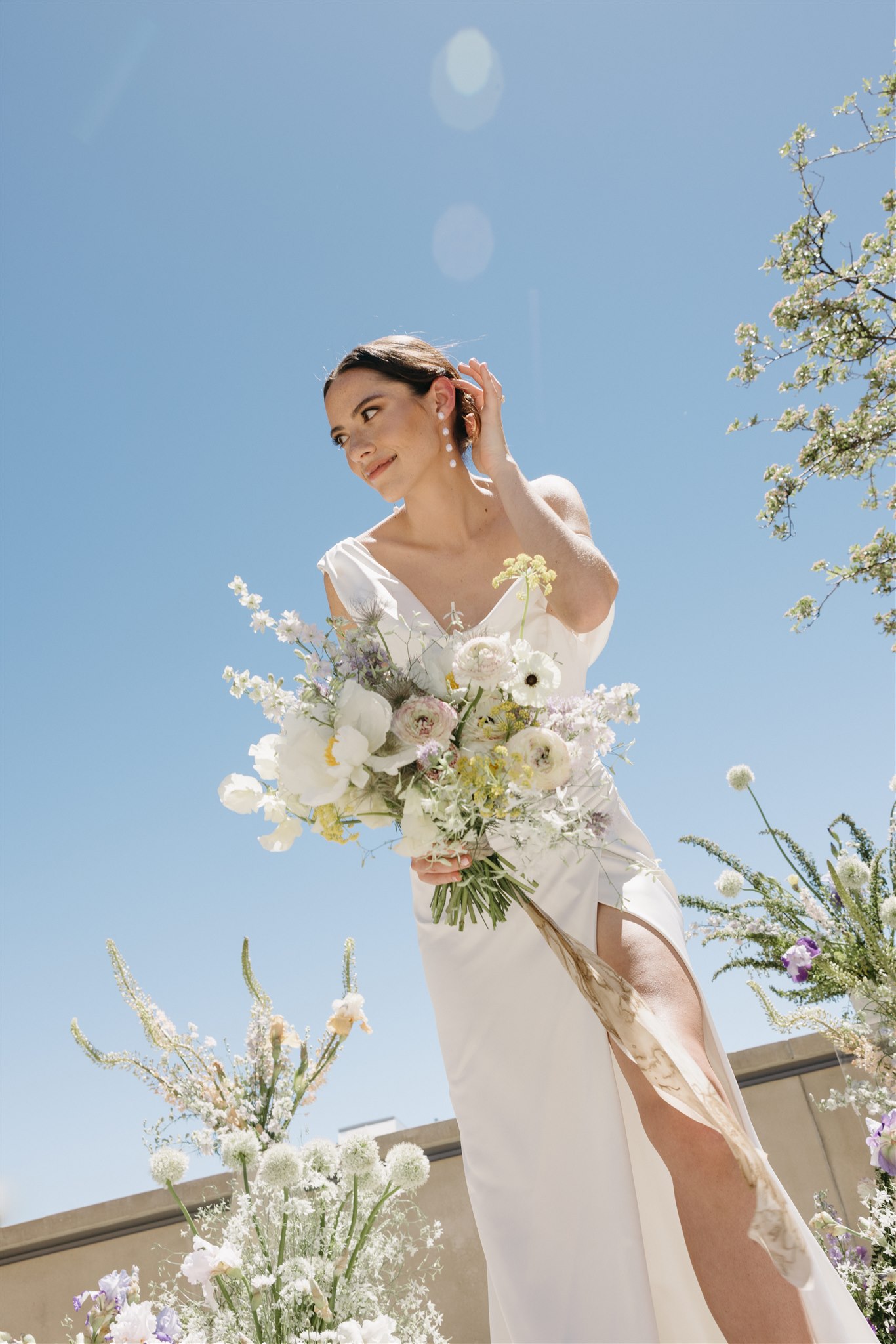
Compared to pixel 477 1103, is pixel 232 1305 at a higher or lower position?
lower

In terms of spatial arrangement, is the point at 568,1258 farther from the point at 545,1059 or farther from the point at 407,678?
the point at 407,678

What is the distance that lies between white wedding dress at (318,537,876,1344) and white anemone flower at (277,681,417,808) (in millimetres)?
324

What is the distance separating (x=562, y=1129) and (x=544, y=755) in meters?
0.99

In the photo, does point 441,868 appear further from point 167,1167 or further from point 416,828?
point 167,1167

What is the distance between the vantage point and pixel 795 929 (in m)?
3.71

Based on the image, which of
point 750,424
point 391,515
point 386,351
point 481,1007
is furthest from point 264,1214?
point 750,424

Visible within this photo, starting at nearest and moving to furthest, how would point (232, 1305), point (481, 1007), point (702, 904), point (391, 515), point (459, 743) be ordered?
point (459, 743) → point (232, 1305) → point (481, 1007) → point (391, 515) → point (702, 904)

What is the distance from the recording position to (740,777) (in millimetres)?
4316

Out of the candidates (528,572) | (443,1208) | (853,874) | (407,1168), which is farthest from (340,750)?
(443,1208)

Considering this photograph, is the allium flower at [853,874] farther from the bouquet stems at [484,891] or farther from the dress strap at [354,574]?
the dress strap at [354,574]

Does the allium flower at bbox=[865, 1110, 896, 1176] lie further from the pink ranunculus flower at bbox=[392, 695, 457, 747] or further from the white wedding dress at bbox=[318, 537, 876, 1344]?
the pink ranunculus flower at bbox=[392, 695, 457, 747]

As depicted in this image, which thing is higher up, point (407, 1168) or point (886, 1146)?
point (407, 1168)

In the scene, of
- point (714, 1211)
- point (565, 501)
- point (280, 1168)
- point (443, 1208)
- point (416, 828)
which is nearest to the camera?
point (714, 1211)

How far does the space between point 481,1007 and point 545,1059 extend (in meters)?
0.22
